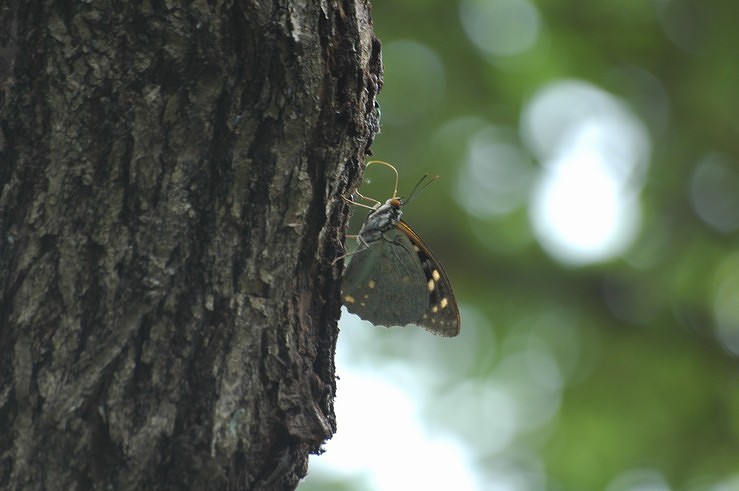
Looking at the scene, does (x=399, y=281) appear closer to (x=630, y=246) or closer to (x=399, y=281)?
(x=399, y=281)

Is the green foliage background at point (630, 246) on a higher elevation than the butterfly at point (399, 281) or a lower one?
higher

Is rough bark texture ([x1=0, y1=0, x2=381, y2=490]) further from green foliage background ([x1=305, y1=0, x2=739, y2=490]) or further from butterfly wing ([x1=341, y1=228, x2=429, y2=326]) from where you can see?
green foliage background ([x1=305, y1=0, x2=739, y2=490])

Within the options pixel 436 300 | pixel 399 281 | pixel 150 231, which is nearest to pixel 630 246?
pixel 436 300

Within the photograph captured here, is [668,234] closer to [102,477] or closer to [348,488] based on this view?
[348,488]

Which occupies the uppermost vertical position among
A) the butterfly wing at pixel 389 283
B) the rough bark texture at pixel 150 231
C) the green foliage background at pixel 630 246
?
the green foliage background at pixel 630 246

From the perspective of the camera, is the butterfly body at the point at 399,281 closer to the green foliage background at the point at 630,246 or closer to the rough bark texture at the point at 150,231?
the rough bark texture at the point at 150,231

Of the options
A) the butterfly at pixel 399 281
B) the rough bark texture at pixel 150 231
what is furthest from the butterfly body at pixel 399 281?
the rough bark texture at pixel 150 231

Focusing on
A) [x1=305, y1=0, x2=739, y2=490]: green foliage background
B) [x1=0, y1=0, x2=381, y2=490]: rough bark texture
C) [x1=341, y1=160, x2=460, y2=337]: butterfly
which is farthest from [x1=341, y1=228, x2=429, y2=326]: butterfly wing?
[x1=305, y1=0, x2=739, y2=490]: green foliage background
